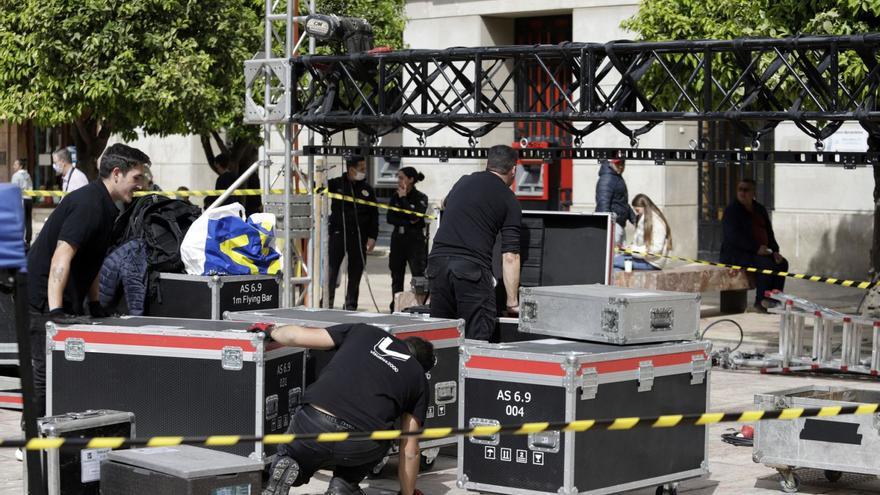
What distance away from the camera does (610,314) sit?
787 cm

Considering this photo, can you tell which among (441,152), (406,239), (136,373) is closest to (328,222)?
(406,239)

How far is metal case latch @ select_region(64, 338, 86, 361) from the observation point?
8398mm

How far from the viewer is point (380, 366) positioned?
746cm

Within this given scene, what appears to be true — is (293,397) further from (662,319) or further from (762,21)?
(762,21)

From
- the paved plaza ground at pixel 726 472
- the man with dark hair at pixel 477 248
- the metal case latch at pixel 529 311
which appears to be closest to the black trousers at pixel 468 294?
the man with dark hair at pixel 477 248

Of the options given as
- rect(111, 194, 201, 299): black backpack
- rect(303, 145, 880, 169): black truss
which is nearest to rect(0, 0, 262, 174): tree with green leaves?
rect(303, 145, 880, 169): black truss

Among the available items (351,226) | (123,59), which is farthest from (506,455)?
(123,59)

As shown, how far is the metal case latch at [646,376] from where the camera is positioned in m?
7.85

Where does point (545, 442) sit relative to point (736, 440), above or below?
above

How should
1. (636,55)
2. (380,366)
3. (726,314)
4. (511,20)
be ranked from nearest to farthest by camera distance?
1. (380,366)
2. (636,55)
3. (726,314)
4. (511,20)

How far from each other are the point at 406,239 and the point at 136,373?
330 inches

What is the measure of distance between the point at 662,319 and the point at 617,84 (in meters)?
4.89

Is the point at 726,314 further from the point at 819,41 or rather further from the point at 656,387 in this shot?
the point at 656,387

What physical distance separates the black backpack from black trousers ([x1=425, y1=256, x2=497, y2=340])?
1994mm
